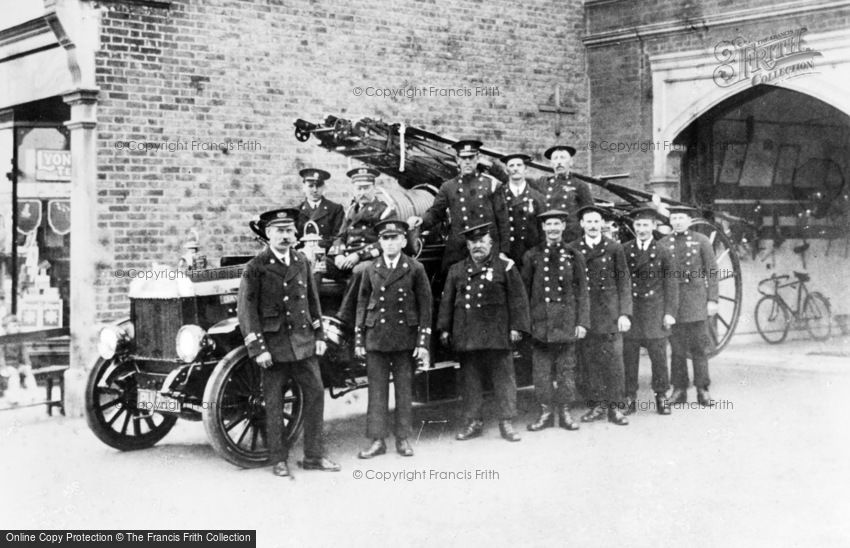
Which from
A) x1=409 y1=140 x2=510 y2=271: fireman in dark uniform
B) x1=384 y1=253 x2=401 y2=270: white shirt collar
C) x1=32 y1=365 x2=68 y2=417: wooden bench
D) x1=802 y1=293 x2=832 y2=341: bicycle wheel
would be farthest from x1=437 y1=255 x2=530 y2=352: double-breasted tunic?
x1=802 y1=293 x2=832 y2=341: bicycle wheel

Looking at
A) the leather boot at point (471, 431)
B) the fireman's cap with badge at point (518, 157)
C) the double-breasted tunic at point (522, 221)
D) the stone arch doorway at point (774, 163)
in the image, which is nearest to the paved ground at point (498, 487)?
the leather boot at point (471, 431)

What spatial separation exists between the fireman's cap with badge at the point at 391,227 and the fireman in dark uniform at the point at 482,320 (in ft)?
1.87

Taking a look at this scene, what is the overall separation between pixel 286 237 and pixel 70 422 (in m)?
3.36

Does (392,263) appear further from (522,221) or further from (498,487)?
(498,487)

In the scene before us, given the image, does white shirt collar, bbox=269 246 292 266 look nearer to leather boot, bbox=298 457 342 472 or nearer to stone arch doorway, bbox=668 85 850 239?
leather boot, bbox=298 457 342 472

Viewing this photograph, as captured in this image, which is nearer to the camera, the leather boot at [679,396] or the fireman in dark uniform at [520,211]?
the fireman in dark uniform at [520,211]

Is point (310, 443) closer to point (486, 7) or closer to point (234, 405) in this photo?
point (234, 405)

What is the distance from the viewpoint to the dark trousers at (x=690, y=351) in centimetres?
840

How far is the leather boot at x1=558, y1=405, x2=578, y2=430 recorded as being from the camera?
24.8 ft

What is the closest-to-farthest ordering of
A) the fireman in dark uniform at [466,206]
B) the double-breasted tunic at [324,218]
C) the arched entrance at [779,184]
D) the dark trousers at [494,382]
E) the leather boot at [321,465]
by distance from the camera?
the leather boot at [321,465]
the dark trousers at [494,382]
the fireman in dark uniform at [466,206]
the double-breasted tunic at [324,218]
the arched entrance at [779,184]

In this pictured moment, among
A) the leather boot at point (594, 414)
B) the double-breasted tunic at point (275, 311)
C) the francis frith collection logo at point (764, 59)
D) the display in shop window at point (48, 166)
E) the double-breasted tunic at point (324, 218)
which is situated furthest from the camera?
the francis frith collection logo at point (764, 59)

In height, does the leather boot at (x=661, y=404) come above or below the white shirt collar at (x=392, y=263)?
below

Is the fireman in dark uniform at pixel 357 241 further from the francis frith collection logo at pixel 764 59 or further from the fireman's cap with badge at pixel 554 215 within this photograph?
the francis frith collection logo at pixel 764 59

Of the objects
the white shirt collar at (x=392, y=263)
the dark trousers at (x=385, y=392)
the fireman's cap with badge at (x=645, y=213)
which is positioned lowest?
the dark trousers at (x=385, y=392)
